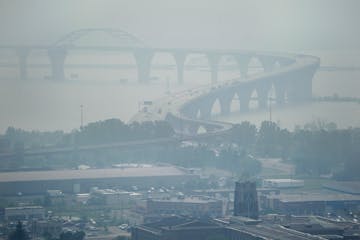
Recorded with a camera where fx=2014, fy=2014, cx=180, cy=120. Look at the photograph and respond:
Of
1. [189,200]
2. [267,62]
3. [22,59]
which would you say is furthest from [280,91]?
[189,200]

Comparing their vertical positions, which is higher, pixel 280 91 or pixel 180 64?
pixel 180 64

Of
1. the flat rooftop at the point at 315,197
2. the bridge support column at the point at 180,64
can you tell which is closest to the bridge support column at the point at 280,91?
the bridge support column at the point at 180,64

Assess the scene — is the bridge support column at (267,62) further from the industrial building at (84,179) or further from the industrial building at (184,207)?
the industrial building at (184,207)

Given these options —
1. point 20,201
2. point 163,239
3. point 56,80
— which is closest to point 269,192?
point 20,201

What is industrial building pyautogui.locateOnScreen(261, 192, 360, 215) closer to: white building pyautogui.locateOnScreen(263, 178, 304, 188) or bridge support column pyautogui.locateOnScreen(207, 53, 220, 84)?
white building pyautogui.locateOnScreen(263, 178, 304, 188)

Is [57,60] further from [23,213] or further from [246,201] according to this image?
[246,201]

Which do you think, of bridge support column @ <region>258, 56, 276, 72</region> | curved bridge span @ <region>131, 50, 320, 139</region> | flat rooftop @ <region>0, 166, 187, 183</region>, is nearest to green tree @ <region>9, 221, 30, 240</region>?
flat rooftop @ <region>0, 166, 187, 183</region>

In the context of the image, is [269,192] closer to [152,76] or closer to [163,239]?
[163,239]
